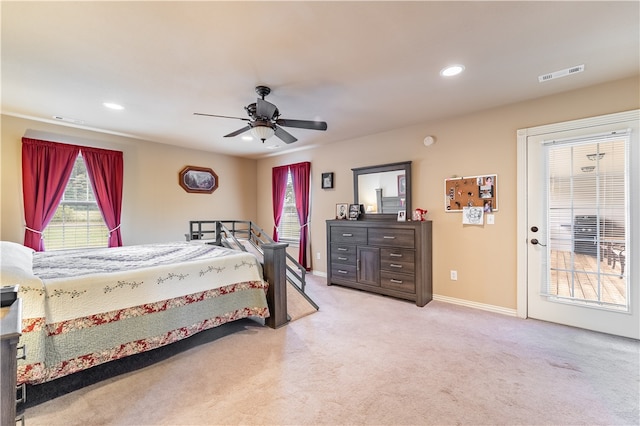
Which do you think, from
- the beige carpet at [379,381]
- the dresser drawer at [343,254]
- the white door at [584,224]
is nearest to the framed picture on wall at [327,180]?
the dresser drawer at [343,254]

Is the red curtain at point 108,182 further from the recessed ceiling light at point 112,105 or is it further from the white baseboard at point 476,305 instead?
the white baseboard at point 476,305

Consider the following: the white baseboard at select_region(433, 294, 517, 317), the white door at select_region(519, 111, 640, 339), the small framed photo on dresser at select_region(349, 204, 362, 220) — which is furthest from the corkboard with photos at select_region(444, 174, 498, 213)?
the small framed photo on dresser at select_region(349, 204, 362, 220)

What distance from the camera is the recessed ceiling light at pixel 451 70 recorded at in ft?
7.85

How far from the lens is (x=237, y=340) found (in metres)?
2.64

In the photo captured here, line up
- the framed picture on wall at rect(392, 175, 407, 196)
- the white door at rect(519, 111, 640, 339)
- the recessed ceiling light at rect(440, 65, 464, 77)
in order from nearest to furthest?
the recessed ceiling light at rect(440, 65, 464, 77) < the white door at rect(519, 111, 640, 339) < the framed picture on wall at rect(392, 175, 407, 196)

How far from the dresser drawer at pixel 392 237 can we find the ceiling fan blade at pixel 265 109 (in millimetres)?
2219

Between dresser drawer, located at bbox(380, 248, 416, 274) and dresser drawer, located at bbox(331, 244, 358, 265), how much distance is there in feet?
1.61

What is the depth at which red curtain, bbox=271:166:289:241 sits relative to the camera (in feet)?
19.0

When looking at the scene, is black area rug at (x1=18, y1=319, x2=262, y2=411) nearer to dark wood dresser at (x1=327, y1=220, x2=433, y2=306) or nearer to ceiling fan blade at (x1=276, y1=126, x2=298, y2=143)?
dark wood dresser at (x1=327, y1=220, x2=433, y2=306)

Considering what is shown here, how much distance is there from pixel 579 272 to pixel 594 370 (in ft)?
3.72

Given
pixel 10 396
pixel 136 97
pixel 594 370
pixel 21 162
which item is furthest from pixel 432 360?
pixel 21 162

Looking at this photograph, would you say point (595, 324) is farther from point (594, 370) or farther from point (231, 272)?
point (231, 272)

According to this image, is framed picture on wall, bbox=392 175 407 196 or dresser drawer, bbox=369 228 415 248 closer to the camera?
dresser drawer, bbox=369 228 415 248

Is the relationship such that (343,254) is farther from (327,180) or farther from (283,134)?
(283,134)
